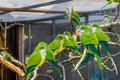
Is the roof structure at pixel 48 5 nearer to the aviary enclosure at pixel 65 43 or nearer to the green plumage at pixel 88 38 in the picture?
the aviary enclosure at pixel 65 43

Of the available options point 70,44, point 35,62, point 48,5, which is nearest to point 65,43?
point 70,44

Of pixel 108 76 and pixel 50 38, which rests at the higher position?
pixel 50 38

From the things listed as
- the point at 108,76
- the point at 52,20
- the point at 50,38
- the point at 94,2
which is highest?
the point at 94,2

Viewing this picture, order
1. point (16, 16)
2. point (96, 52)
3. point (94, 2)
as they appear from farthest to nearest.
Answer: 1. point (16, 16)
2. point (94, 2)
3. point (96, 52)

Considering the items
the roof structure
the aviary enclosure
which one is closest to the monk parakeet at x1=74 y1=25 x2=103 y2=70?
the aviary enclosure

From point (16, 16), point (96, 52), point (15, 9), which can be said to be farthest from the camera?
point (16, 16)

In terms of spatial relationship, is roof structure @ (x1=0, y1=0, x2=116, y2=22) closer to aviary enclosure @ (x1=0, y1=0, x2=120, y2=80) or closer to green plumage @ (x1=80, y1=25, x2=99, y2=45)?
aviary enclosure @ (x1=0, y1=0, x2=120, y2=80)

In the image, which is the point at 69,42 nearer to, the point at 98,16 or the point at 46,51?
the point at 46,51

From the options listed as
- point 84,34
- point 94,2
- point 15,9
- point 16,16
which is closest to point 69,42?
point 84,34

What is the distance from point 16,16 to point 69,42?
2641 millimetres

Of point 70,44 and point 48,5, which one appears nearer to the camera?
point 70,44

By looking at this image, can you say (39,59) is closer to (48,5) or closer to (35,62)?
(35,62)

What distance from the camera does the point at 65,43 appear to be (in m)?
0.78

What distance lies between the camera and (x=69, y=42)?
780 mm
